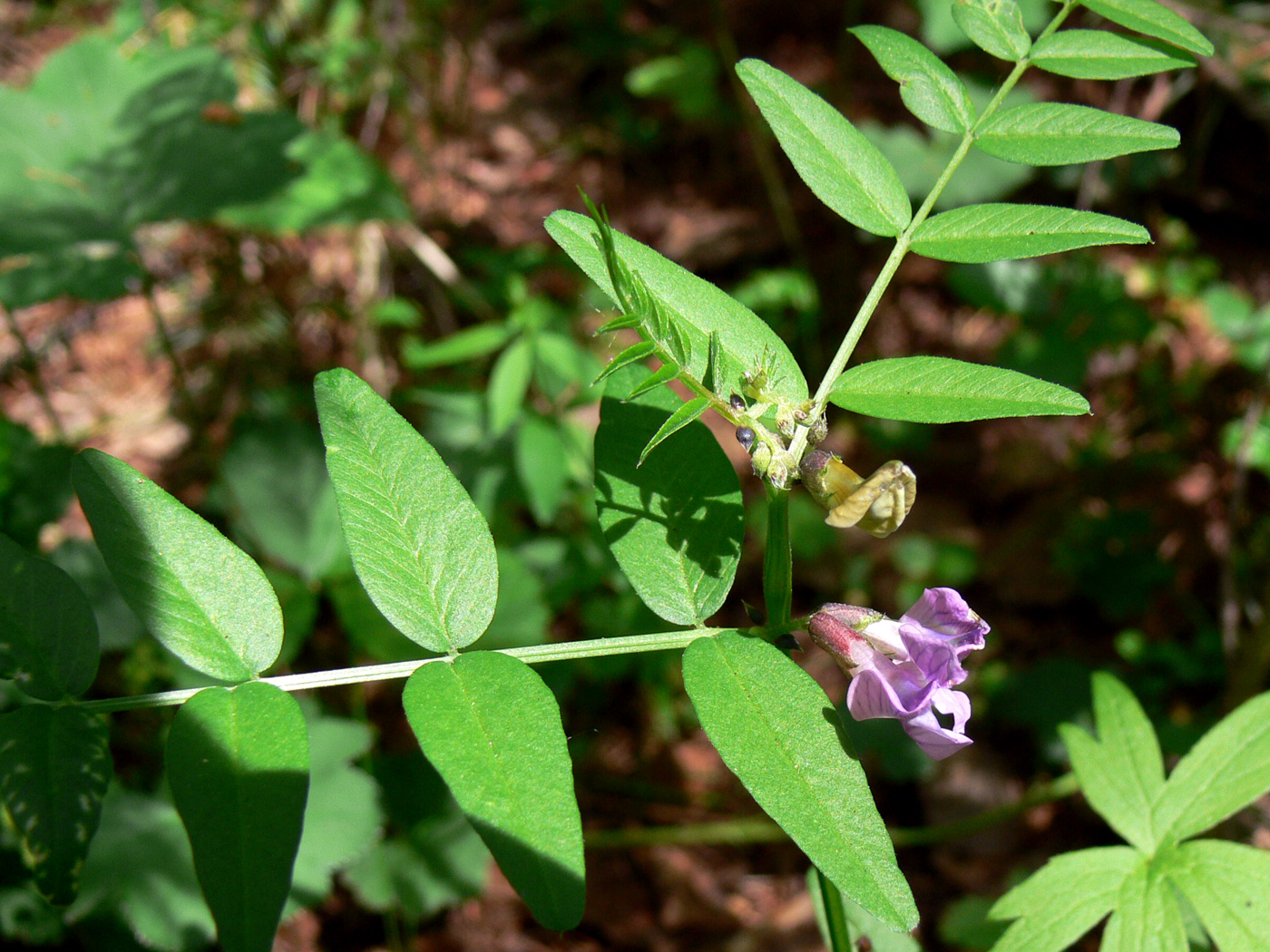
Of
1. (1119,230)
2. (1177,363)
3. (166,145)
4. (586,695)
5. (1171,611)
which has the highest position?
(1119,230)

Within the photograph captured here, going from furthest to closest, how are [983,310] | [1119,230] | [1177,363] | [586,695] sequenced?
[983,310] < [1177,363] < [586,695] < [1119,230]

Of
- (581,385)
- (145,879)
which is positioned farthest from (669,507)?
(145,879)

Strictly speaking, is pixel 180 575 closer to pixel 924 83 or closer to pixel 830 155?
pixel 830 155

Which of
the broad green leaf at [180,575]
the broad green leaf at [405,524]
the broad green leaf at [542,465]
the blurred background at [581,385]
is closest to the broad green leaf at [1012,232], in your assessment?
the broad green leaf at [405,524]

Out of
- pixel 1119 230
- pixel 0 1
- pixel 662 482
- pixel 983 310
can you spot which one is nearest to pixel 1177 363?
pixel 983 310

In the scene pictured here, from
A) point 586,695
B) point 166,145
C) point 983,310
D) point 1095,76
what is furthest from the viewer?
point 983,310

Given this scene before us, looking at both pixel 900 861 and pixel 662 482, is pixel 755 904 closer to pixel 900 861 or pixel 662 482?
pixel 900 861

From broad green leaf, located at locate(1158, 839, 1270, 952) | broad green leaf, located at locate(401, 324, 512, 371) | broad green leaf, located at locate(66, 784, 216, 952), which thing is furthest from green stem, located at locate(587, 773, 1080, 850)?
broad green leaf, located at locate(401, 324, 512, 371)
